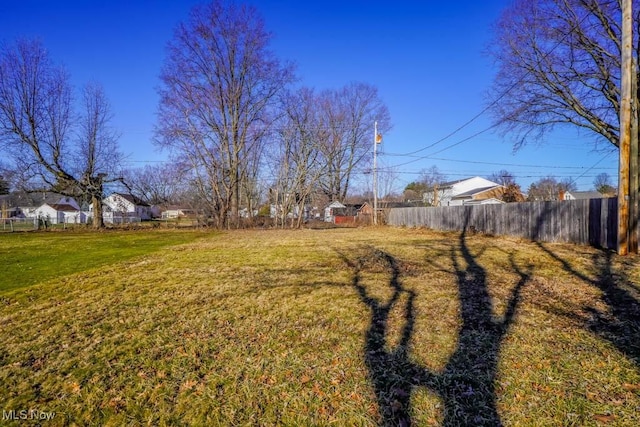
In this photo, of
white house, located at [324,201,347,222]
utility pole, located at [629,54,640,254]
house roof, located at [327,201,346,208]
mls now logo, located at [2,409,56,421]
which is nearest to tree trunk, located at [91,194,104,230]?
white house, located at [324,201,347,222]

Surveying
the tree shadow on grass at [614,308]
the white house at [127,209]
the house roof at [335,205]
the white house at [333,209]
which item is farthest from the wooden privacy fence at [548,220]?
the white house at [127,209]

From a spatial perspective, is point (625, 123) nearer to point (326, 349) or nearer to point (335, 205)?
point (326, 349)

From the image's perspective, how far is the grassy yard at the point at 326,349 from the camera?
2160 millimetres

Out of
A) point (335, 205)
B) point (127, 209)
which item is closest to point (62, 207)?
point (127, 209)

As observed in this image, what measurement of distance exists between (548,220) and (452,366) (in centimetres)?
1035

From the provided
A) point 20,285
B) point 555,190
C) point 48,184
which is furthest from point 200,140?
point 555,190

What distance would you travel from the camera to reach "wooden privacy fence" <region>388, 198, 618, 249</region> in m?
8.70

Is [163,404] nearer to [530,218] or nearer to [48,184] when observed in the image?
[530,218]

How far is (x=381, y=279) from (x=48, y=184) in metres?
24.5

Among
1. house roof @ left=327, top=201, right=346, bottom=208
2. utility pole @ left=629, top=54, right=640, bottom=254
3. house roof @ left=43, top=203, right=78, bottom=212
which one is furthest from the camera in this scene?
house roof @ left=43, top=203, right=78, bottom=212

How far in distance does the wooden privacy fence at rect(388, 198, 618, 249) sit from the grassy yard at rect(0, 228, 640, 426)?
11.0ft

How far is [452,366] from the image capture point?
106 inches

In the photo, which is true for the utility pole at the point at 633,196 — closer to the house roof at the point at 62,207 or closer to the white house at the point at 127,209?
the white house at the point at 127,209

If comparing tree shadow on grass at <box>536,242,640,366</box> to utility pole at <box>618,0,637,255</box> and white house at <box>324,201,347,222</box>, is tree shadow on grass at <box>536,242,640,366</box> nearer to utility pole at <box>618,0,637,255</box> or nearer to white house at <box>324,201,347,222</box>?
utility pole at <box>618,0,637,255</box>
